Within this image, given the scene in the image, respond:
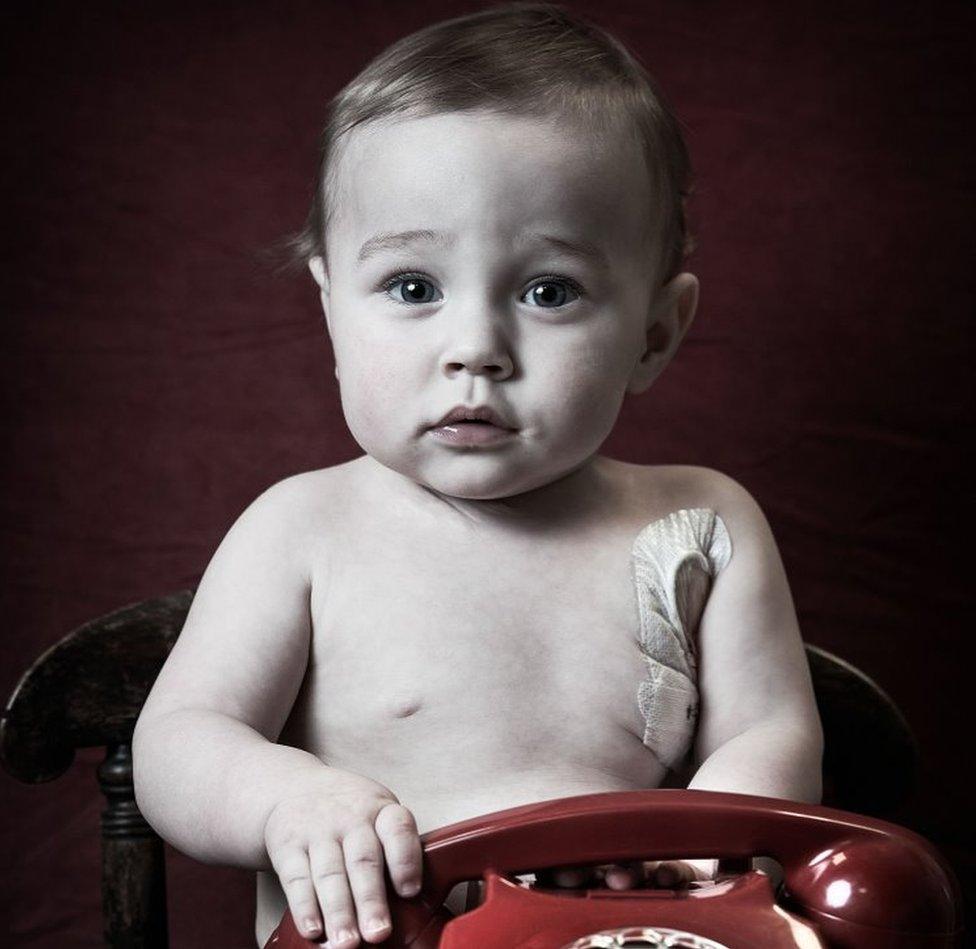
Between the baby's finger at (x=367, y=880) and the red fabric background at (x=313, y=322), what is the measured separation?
59 cm

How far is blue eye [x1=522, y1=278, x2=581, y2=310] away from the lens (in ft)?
2.65

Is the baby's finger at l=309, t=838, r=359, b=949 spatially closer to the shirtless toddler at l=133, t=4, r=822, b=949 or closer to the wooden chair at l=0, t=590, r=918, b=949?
the shirtless toddler at l=133, t=4, r=822, b=949

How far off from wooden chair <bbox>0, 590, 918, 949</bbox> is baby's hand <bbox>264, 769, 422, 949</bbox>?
278 mm

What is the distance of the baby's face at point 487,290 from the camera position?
0.79 m

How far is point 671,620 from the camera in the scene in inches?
34.0

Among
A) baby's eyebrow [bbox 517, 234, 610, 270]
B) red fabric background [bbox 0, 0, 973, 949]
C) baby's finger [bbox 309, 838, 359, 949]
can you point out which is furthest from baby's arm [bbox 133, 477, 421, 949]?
red fabric background [bbox 0, 0, 973, 949]

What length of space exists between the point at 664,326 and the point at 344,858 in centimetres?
42

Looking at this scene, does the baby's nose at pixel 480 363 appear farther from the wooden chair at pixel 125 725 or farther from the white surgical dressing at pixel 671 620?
the wooden chair at pixel 125 725

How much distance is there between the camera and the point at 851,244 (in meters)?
1.24

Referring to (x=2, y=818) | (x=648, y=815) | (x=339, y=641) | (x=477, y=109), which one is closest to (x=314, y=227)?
(x=477, y=109)

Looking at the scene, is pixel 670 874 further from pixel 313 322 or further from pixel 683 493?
pixel 313 322

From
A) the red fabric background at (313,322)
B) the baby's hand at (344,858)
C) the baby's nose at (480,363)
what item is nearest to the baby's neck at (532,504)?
the baby's nose at (480,363)

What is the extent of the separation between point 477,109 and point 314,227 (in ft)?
0.51

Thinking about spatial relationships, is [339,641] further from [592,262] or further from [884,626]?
[884,626]
